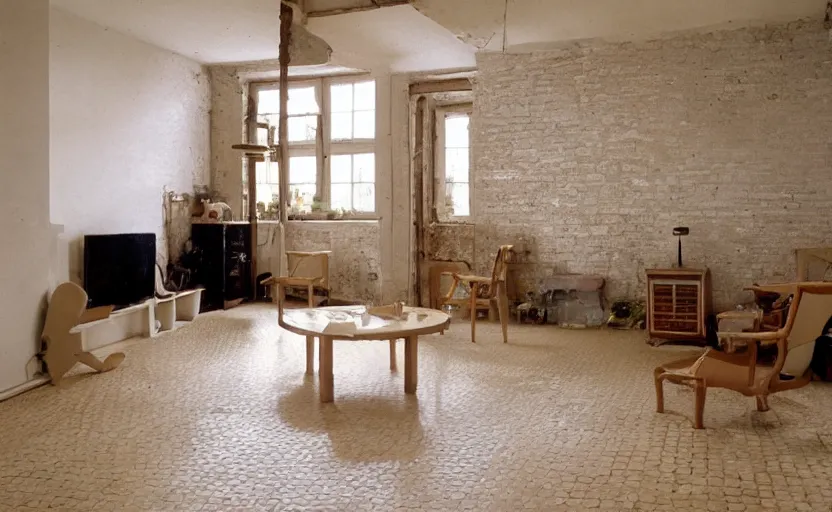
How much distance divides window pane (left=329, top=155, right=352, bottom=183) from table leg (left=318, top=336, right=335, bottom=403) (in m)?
5.18

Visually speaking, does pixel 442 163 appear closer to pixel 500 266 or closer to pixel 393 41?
pixel 393 41

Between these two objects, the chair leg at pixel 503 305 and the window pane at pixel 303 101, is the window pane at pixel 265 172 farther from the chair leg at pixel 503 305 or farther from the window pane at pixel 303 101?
the chair leg at pixel 503 305

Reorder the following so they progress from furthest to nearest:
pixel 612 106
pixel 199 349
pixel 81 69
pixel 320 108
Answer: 1. pixel 320 108
2. pixel 612 106
3. pixel 81 69
4. pixel 199 349

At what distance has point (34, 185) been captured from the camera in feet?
16.0

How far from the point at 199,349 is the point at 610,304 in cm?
442

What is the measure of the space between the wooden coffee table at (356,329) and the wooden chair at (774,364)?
63.0 inches

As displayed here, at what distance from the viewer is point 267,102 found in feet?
31.6

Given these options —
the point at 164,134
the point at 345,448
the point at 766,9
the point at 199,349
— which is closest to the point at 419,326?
the point at 345,448

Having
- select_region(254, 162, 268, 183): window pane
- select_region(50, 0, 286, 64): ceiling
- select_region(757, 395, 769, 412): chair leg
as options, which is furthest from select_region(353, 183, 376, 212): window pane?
select_region(757, 395, 769, 412): chair leg

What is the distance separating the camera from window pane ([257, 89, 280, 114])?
9.59 m

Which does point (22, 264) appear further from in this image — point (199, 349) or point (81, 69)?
point (81, 69)

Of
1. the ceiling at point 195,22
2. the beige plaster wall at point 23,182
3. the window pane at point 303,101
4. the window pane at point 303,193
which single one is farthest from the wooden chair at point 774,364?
the window pane at point 303,101

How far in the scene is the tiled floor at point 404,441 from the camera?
3025mm

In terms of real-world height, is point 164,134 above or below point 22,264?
above
